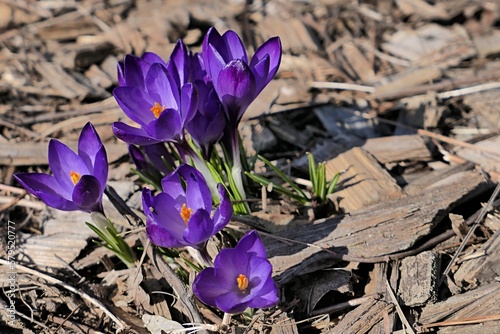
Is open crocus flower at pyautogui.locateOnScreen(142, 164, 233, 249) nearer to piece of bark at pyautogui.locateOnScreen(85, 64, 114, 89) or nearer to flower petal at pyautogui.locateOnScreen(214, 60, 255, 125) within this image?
flower petal at pyautogui.locateOnScreen(214, 60, 255, 125)

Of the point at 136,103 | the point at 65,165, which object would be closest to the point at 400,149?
the point at 136,103

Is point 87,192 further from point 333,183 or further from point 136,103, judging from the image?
point 333,183

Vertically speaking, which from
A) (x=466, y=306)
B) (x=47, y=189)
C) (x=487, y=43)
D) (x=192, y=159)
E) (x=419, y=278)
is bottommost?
(x=466, y=306)

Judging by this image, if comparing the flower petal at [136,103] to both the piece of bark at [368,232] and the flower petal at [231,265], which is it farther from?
the piece of bark at [368,232]

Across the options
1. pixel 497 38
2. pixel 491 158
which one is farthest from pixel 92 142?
pixel 497 38

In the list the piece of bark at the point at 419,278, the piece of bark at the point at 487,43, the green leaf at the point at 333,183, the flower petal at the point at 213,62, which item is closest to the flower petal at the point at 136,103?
the flower petal at the point at 213,62

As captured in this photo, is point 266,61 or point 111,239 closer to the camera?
point 266,61

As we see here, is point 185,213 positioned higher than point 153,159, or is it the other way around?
point 153,159

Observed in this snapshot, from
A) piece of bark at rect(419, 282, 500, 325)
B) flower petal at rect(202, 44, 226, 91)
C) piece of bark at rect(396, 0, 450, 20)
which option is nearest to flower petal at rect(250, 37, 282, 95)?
flower petal at rect(202, 44, 226, 91)
